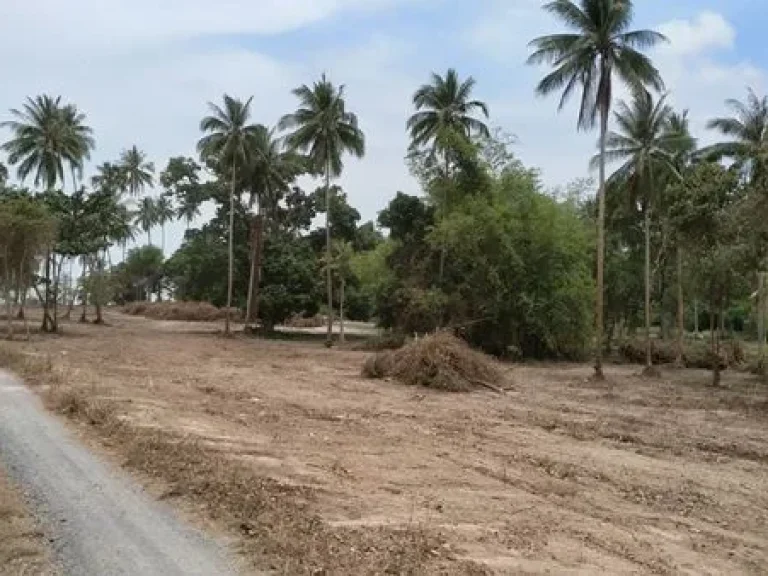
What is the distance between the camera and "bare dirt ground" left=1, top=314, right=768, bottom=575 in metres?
8.30

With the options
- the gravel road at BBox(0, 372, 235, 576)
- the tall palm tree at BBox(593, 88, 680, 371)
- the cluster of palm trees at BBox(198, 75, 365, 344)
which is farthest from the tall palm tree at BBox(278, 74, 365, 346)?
the gravel road at BBox(0, 372, 235, 576)

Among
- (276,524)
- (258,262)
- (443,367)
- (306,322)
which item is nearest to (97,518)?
(276,524)

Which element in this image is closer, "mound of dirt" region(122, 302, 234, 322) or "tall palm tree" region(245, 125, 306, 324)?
"tall palm tree" region(245, 125, 306, 324)

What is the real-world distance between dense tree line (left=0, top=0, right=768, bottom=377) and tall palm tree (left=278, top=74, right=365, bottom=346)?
0.39 feet

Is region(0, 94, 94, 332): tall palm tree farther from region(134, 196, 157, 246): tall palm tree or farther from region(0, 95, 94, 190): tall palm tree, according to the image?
region(134, 196, 157, 246): tall palm tree

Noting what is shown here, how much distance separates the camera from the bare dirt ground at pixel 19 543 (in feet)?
21.7

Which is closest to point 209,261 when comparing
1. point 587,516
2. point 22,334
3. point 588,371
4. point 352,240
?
point 352,240

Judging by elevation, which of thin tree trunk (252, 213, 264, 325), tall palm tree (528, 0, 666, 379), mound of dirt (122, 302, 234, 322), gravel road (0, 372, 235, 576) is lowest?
gravel road (0, 372, 235, 576)

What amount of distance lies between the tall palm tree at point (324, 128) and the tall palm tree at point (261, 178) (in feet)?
16.5

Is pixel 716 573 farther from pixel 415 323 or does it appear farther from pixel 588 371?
pixel 415 323

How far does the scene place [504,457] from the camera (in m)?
13.5

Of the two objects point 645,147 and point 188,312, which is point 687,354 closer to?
point 645,147

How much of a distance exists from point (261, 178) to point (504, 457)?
46448mm

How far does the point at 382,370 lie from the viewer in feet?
92.5
